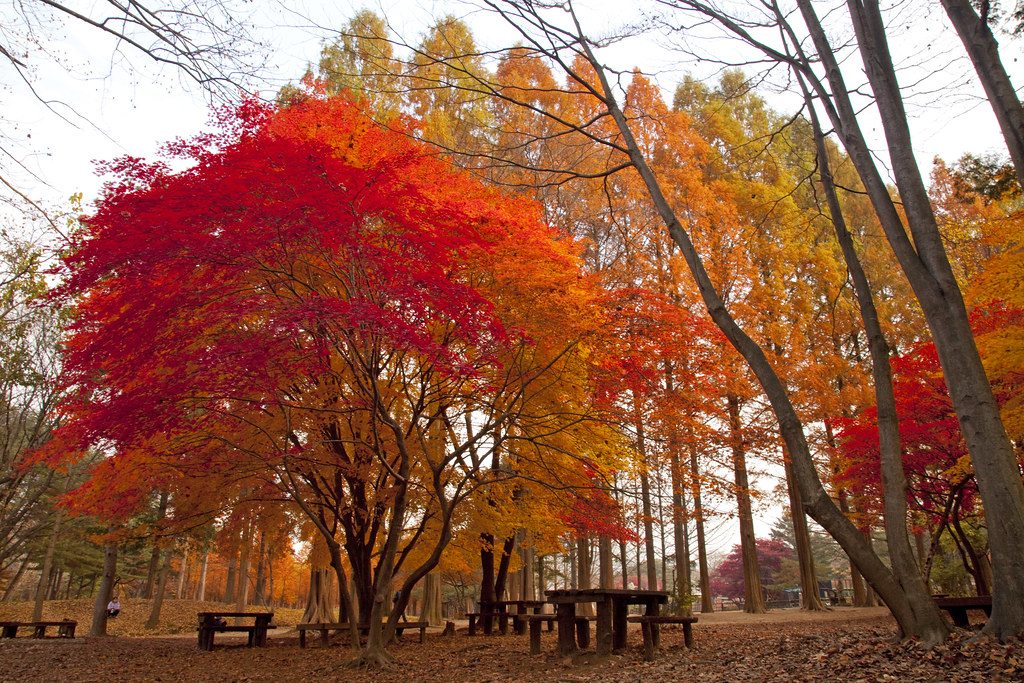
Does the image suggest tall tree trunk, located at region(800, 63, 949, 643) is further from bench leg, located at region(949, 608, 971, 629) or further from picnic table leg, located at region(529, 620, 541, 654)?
picnic table leg, located at region(529, 620, 541, 654)

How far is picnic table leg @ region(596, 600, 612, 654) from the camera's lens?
7090 mm

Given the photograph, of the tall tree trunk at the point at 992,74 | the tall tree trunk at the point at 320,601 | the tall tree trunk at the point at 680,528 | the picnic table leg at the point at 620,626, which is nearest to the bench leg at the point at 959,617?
the picnic table leg at the point at 620,626

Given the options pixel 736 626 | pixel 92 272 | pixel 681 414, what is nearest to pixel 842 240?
pixel 681 414

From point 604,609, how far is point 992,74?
6112mm

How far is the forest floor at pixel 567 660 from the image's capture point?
160 inches

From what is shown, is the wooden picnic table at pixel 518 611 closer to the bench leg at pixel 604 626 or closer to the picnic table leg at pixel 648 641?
the bench leg at pixel 604 626

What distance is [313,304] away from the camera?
6.29 meters

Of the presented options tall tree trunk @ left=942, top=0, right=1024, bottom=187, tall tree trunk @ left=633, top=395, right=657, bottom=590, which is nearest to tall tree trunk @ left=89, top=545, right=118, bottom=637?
tall tree trunk @ left=633, top=395, right=657, bottom=590

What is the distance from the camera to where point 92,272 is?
251 inches

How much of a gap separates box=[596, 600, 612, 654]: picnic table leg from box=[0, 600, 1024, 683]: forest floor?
0.16m

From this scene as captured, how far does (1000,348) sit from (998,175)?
306 cm

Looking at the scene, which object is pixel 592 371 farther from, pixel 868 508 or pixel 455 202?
pixel 868 508

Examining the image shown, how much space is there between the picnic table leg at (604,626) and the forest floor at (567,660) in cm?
16

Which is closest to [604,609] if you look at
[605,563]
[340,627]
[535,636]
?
[535,636]
